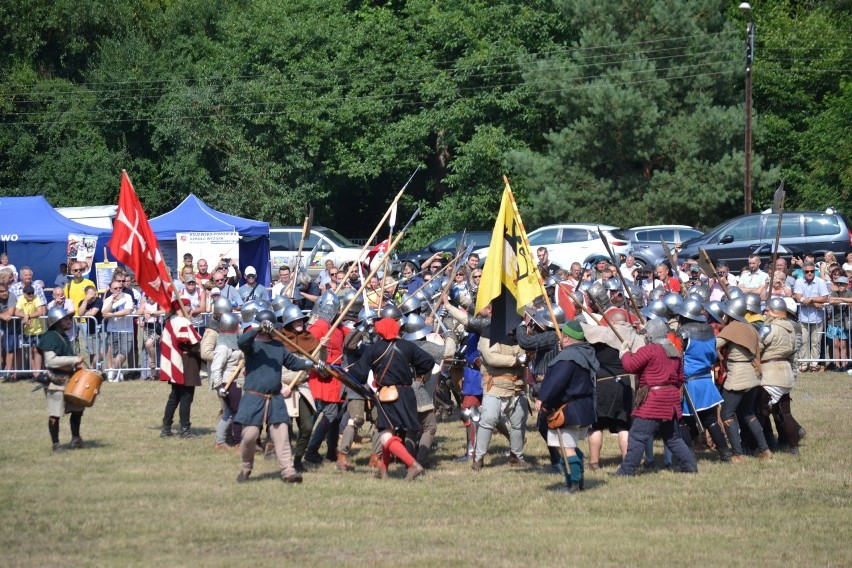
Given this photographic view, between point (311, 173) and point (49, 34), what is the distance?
14250 millimetres

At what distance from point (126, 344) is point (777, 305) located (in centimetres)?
1105

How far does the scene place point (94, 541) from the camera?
881 cm

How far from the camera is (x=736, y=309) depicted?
12.5 m

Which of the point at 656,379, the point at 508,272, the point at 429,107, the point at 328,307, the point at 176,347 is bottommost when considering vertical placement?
the point at 656,379

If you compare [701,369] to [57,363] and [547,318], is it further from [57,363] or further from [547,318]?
[57,363]

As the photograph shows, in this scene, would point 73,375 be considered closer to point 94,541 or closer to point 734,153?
point 94,541

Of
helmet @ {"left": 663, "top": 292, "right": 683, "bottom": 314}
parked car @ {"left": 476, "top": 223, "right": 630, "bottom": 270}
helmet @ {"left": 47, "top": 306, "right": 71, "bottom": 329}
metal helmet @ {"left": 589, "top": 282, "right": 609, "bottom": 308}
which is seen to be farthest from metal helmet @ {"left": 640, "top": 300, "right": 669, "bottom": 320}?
parked car @ {"left": 476, "top": 223, "right": 630, "bottom": 270}

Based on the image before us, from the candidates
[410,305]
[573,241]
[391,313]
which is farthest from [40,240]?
[391,313]

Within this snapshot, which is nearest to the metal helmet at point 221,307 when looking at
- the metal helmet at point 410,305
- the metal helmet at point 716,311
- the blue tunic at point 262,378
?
the metal helmet at point 410,305

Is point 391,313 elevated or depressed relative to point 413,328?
elevated

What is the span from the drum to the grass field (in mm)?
588

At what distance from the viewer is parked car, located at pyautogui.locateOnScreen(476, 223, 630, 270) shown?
29.3 m

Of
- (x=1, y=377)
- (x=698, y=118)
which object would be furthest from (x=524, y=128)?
(x=1, y=377)

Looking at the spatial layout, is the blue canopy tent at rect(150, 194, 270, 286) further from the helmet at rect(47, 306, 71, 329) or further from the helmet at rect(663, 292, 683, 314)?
the helmet at rect(663, 292, 683, 314)
